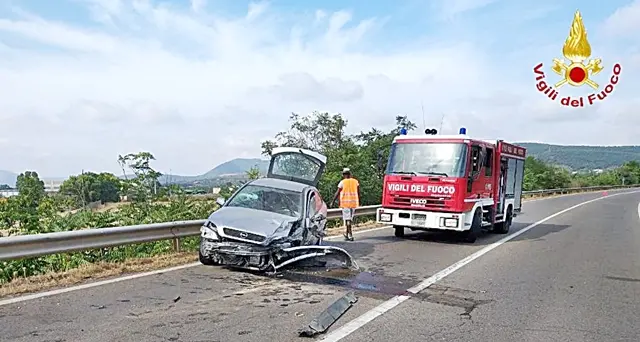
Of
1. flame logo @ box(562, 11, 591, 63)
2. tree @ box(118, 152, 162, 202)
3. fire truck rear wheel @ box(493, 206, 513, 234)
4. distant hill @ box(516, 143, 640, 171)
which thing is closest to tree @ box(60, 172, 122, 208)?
tree @ box(118, 152, 162, 202)

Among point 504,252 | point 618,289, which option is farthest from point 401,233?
point 618,289

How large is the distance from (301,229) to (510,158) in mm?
9575

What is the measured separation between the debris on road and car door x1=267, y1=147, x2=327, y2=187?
4142mm

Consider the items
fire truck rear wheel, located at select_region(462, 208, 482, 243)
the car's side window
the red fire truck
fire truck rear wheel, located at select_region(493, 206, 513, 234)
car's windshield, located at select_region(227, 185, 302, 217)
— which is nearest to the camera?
car's windshield, located at select_region(227, 185, 302, 217)

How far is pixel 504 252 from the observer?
40.9ft

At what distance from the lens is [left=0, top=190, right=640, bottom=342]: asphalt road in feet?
18.2

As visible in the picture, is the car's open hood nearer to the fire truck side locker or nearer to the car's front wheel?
the car's front wheel

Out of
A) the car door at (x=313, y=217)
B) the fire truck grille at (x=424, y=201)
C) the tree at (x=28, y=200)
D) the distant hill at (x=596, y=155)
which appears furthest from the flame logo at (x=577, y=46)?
the distant hill at (x=596, y=155)

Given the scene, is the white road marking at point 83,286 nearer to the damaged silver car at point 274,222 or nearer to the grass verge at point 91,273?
the grass verge at point 91,273

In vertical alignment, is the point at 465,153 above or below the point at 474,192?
above

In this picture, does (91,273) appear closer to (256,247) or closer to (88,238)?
(88,238)

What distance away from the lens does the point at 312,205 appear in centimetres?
1020

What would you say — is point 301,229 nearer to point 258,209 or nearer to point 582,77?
point 258,209

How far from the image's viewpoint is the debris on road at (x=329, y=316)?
549 cm
